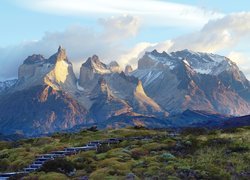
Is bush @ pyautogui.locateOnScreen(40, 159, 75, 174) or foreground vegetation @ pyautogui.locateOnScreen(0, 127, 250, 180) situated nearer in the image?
foreground vegetation @ pyautogui.locateOnScreen(0, 127, 250, 180)

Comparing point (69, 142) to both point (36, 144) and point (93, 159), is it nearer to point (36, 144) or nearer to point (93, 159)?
point (36, 144)

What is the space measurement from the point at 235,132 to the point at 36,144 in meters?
24.9

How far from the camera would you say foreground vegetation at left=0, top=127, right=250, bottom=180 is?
3869cm

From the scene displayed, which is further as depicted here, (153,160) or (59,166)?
(153,160)

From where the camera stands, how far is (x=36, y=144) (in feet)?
213

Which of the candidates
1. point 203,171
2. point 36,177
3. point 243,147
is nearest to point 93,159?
point 36,177

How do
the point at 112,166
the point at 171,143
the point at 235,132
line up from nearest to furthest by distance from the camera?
the point at 112,166 → the point at 171,143 → the point at 235,132

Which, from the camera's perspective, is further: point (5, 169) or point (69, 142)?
point (69, 142)

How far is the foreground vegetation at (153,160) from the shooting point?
3869 centimetres

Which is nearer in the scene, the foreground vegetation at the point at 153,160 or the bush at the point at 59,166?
the foreground vegetation at the point at 153,160

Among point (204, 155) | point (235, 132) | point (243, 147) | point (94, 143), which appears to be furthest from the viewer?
point (235, 132)

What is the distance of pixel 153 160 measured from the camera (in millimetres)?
43344

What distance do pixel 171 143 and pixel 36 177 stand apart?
17647mm

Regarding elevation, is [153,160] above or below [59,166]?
below
